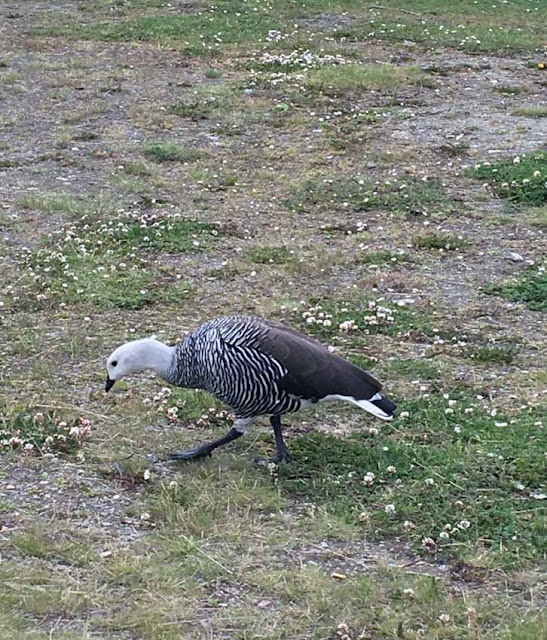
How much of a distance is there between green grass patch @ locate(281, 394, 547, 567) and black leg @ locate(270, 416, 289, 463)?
8 cm

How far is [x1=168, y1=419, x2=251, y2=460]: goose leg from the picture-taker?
219 inches

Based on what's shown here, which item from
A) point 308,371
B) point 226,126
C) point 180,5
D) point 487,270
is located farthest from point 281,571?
point 180,5

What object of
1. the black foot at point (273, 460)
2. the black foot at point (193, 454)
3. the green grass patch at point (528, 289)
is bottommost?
the green grass patch at point (528, 289)

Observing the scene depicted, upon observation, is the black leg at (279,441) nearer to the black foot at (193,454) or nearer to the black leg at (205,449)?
the black leg at (205,449)

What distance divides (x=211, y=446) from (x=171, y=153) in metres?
5.93

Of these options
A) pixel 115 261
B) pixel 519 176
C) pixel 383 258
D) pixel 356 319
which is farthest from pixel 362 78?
pixel 356 319

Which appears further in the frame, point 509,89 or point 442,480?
point 509,89

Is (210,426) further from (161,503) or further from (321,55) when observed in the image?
(321,55)

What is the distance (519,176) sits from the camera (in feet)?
32.8

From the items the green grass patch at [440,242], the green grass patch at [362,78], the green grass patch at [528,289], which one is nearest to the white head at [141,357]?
the green grass patch at [528,289]

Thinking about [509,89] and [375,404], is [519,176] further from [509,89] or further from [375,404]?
[375,404]

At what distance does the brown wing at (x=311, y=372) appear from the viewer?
5352mm

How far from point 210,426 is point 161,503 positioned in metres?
0.93

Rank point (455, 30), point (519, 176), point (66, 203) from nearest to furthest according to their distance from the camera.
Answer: point (66, 203) < point (519, 176) < point (455, 30)
